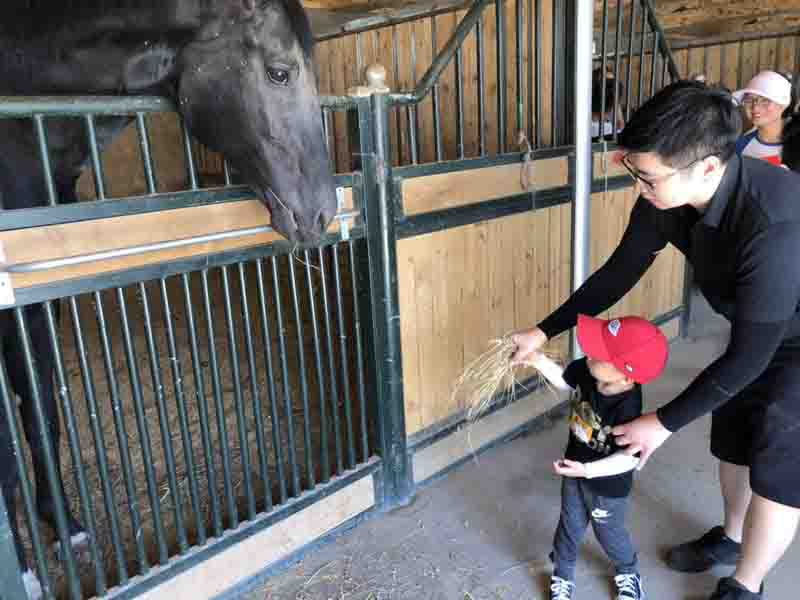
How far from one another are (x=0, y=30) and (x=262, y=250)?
2.74 feet

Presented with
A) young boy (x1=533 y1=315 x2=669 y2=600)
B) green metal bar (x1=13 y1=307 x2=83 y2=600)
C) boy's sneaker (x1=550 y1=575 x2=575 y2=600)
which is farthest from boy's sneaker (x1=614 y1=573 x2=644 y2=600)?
green metal bar (x1=13 y1=307 x2=83 y2=600)

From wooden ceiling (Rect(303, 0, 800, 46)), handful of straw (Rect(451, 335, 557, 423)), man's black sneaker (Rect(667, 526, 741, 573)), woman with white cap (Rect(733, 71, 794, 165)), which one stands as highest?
wooden ceiling (Rect(303, 0, 800, 46))

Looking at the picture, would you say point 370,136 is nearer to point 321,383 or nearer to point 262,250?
point 262,250

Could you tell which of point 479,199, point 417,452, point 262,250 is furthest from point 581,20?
point 417,452

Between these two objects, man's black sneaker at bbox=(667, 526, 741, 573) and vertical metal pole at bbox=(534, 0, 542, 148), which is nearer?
man's black sneaker at bbox=(667, 526, 741, 573)

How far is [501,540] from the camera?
6.58 ft

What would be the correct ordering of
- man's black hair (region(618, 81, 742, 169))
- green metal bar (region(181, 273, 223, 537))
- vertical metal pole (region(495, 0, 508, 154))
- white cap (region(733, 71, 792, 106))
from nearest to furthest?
man's black hair (region(618, 81, 742, 169))
green metal bar (region(181, 273, 223, 537))
vertical metal pole (region(495, 0, 508, 154))
white cap (region(733, 71, 792, 106))

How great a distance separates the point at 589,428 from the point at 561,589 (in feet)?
1.65

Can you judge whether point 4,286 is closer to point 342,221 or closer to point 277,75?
point 277,75

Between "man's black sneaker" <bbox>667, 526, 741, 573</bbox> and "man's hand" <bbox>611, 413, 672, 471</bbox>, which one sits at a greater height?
"man's hand" <bbox>611, 413, 672, 471</bbox>

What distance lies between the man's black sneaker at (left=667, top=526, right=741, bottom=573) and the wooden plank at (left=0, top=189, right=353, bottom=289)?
152 centimetres

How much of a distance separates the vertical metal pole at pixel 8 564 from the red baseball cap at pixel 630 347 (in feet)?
4.48

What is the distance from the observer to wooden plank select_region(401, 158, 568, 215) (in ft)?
6.93

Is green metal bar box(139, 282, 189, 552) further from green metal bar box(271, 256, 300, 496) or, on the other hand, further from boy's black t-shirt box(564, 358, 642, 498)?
boy's black t-shirt box(564, 358, 642, 498)
